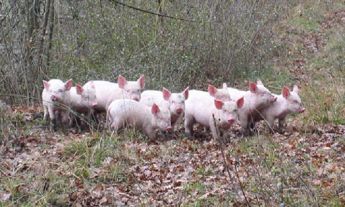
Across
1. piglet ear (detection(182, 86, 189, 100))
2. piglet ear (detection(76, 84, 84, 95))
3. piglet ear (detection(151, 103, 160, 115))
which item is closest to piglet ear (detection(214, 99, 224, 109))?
piglet ear (detection(182, 86, 189, 100))

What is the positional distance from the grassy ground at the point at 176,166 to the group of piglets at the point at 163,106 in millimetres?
254

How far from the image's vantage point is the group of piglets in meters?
9.52

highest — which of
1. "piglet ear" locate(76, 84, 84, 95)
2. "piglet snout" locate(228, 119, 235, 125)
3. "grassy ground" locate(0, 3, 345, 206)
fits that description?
"piglet ear" locate(76, 84, 84, 95)

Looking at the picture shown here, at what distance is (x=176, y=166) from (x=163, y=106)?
1.84 m

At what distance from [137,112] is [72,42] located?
12.8 ft

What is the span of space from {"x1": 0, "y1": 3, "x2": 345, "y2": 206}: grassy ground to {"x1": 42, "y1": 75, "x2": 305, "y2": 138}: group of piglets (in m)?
0.25

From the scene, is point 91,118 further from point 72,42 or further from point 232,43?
point 232,43

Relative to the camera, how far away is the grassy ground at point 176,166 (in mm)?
6574

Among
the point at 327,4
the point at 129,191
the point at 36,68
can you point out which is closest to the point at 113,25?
the point at 36,68

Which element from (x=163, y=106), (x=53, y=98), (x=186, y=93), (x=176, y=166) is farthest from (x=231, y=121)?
(x=53, y=98)

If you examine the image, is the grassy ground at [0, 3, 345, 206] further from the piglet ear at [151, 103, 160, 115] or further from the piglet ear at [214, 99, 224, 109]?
the piglet ear at [214, 99, 224, 109]

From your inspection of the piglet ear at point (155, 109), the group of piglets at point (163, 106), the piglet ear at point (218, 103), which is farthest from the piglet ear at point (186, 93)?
the piglet ear at point (218, 103)

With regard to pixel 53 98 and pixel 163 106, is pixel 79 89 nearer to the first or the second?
pixel 53 98

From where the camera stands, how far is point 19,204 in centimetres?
663
